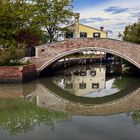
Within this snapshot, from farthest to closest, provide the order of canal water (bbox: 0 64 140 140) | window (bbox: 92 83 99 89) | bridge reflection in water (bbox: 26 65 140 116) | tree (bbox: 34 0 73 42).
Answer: tree (bbox: 34 0 73 42) → window (bbox: 92 83 99 89) → bridge reflection in water (bbox: 26 65 140 116) → canal water (bbox: 0 64 140 140)

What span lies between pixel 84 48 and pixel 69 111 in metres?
12.1

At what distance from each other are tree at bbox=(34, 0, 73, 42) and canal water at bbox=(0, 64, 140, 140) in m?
12.1

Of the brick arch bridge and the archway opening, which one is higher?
the brick arch bridge

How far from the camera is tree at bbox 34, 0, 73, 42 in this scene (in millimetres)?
35219

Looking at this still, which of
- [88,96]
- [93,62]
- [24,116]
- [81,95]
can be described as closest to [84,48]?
[81,95]

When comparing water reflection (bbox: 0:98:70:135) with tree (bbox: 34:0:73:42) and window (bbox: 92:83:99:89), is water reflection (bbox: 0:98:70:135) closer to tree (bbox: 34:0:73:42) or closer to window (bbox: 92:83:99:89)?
window (bbox: 92:83:99:89)

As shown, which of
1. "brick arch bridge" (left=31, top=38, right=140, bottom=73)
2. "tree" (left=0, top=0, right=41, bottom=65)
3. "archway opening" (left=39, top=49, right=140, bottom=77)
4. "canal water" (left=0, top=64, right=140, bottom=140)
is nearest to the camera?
"canal water" (left=0, top=64, right=140, bottom=140)

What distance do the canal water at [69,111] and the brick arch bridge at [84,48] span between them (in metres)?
2.51

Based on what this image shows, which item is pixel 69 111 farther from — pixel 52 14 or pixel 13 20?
pixel 52 14

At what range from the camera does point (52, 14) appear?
3556 centimetres

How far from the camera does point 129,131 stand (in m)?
11.3

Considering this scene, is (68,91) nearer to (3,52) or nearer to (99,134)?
(3,52)

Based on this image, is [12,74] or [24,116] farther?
[12,74]

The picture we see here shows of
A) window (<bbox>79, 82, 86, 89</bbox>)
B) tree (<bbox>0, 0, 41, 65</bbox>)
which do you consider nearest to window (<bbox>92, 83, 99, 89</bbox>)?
window (<bbox>79, 82, 86, 89</bbox>)
